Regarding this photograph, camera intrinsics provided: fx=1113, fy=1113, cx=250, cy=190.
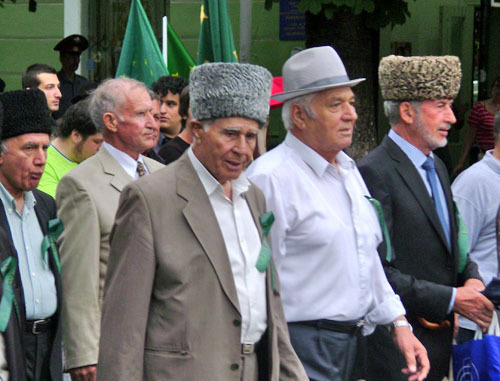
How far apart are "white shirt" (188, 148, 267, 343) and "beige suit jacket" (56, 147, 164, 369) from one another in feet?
4.09

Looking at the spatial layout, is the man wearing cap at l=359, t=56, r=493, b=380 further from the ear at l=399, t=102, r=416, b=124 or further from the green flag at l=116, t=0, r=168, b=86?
the green flag at l=116, t=0, r=168, b=86

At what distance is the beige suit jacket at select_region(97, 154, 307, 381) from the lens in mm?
3549

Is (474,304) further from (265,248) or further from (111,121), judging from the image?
(111,121)

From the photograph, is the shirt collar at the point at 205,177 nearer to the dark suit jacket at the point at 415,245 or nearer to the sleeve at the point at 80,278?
the sleeve at the point at 80,278

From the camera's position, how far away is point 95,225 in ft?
16.3

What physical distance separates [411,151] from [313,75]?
869 millimetres

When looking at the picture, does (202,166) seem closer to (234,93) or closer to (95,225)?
(234,93)

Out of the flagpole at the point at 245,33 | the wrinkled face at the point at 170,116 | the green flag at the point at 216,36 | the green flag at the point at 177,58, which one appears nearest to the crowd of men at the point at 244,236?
the wrinkled face at the point at 170,116

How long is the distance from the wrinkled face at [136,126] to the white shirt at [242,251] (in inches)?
63.8

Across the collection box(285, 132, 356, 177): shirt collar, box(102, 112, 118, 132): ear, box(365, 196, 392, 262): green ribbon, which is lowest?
box(365, 196, 392, 262): green ribbon

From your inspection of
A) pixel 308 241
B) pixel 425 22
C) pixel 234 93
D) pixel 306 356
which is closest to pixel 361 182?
pixel 308 241

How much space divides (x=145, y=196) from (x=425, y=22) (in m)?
10.6

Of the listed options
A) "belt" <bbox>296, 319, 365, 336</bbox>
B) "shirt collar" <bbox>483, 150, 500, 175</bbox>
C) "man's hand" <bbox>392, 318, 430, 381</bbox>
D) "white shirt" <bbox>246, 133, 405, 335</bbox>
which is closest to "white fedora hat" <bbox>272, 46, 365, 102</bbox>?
"white shirt" <bbox>246, 133, 405, 335</bbox>

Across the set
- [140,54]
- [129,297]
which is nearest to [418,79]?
[129,297]
